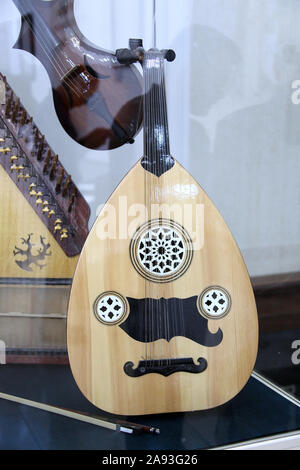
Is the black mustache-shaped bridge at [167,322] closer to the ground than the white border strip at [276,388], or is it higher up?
higher up

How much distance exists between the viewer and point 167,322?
3.39 feet

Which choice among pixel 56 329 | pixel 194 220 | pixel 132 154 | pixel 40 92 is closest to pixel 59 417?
pixel 56 329

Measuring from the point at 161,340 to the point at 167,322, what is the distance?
43 mm

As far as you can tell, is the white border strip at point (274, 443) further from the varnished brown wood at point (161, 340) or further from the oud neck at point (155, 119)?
the oud neck at point (155, 119)

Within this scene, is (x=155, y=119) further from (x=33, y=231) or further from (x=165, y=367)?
(x=165, y=367)

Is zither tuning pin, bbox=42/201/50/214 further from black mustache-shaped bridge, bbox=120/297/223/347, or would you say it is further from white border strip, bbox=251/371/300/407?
white border strip, bbox=251/371/300/407

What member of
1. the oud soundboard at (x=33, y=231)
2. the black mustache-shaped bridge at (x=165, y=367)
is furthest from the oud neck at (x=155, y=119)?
the black mustache-shaped bridge at (x=165, y=367)

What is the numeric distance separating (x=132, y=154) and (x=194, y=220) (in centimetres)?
32

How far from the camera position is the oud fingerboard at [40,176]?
44.3 inches

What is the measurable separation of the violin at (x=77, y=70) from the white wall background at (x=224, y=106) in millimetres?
41

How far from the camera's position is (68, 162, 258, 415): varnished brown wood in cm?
99

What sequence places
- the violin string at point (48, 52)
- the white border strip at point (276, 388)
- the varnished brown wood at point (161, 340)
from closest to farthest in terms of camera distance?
the varnished brown wood at point (161, 340)
the violin string at point (48, 52)
the white border strip at point (276, 388)

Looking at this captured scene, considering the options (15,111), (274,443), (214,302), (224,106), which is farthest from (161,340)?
(224,106)

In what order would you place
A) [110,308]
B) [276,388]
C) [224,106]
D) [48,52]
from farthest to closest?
1. [224,106]
2. [276,388]
3. [48,52]
4. [110,308]
